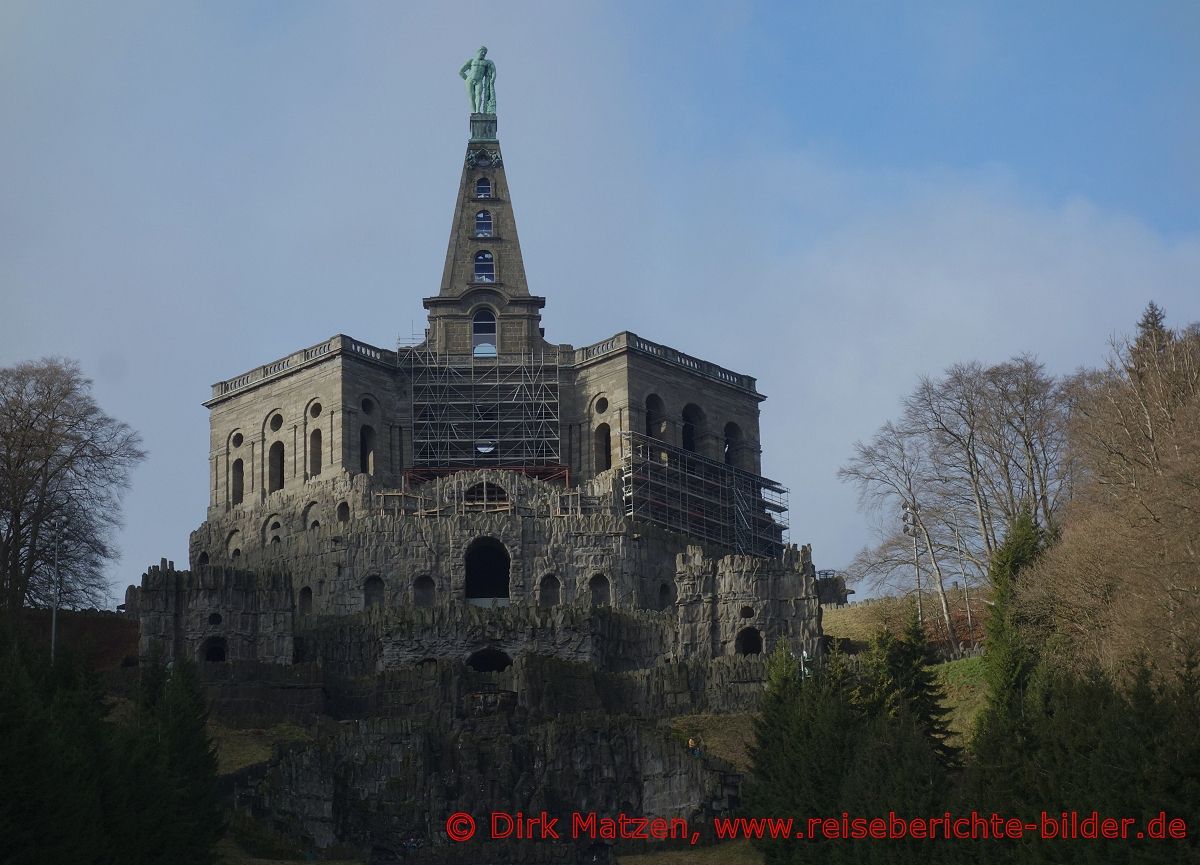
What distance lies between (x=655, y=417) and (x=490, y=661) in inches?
782

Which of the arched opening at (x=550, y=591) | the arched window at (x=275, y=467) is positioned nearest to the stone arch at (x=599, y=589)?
the arched opening at (x=550, y=591)

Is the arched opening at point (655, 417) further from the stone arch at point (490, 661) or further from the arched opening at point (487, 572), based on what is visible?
the stone arch at point (490, 661)

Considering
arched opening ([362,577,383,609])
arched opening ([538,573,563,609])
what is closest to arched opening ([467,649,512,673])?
arched opening ([538,573,563,609])

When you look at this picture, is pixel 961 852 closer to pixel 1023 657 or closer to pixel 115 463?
pixel 1023 657

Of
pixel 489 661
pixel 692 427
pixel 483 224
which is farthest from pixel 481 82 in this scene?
pixel 489 661

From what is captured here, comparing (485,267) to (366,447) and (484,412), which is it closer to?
(484,412)

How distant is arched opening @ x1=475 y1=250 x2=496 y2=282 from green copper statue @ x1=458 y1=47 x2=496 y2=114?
1061 centimetres

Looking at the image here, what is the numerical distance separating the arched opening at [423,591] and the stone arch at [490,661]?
659 cm

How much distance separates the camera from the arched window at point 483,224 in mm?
119312

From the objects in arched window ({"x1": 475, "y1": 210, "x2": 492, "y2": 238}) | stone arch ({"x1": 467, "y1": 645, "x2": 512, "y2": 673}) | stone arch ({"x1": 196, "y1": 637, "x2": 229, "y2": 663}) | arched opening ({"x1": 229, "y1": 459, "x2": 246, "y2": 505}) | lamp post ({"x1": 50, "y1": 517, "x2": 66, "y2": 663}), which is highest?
arched window ({"x1": 475, "y1": 210, "x2": 492, "y2": 238})

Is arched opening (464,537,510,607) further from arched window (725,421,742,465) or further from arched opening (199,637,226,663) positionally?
arched opening (199,637,226,663)

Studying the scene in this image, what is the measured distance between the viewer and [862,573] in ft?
353

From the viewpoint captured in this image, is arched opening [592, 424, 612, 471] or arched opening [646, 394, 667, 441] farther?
arched opening [646, 394, 667, 441]

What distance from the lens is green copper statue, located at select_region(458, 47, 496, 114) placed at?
409 feet
